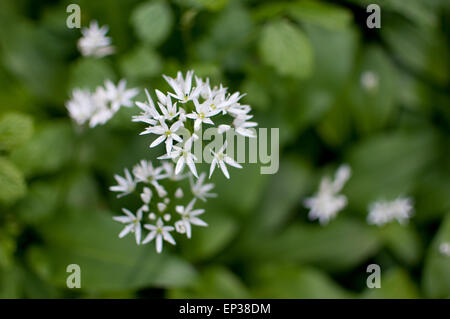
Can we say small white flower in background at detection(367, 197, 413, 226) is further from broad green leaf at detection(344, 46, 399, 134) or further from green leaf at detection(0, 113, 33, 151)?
green leaf at detection(0, 113, 33, 151)

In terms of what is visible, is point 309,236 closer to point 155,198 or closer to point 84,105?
point 155,198

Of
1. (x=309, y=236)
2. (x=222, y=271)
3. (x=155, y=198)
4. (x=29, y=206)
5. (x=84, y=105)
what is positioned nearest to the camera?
(x=155, y=198)

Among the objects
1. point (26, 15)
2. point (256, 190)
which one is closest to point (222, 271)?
point (256, 190)

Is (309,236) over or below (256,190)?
below

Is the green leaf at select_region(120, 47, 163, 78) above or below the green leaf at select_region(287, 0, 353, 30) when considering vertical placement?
below

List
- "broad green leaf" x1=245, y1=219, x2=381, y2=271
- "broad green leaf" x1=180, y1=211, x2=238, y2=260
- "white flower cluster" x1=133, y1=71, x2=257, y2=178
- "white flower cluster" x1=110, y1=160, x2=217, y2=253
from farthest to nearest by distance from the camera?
"broad green leaf" x1=245, y1=219, x2=381, y2=271, "broad green leaf" x1=180, y1=211, x2=238, y2=260, "white flower cluster" x1=110, y1=160, x2=217, y2=253, "white flower cluster" x1=133, y1=71, x2=257, y2=178

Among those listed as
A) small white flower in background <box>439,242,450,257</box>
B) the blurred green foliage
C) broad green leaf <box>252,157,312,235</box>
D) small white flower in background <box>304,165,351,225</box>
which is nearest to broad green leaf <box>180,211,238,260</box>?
the blurred green foliage

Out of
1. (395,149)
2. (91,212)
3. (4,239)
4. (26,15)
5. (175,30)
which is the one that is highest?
(26,15)

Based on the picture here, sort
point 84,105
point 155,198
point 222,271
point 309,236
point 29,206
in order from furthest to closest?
point 309,236 → point 222,271 → point 29,206 → point 84,105 → point 155,198
